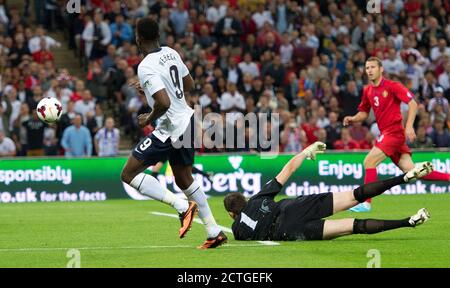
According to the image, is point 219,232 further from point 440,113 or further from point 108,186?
point 440,113

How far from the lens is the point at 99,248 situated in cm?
1291

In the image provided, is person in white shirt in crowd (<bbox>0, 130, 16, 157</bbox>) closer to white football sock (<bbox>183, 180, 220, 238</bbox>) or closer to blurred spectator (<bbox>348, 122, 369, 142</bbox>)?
blurred spectator (<bbox>348, 122, 369, 142</bbox>)

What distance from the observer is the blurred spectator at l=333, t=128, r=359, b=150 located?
2542 cm

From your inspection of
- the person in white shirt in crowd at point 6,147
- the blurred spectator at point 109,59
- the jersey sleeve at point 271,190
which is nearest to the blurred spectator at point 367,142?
the blurred spectator at point 109,59

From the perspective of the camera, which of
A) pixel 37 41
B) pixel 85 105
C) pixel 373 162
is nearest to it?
pixel 373 162

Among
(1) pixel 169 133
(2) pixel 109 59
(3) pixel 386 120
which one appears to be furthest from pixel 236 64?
(1) pixel 169 133

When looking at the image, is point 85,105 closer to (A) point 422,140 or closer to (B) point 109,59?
(B) point 109,59

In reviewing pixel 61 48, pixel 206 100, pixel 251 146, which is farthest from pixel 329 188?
pixel 61 48

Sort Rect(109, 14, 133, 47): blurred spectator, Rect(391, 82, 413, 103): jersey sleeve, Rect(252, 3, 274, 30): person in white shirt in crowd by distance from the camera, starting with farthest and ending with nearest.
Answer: Rect(252, 3, 274, 30): person in white shirt in crowd
Rect(109, 14, 133, 47): blurred spectator
Rect(391, 82, 413, 103): jersey sleeve

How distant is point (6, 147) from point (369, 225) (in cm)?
1392

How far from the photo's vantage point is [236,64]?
93.1ft

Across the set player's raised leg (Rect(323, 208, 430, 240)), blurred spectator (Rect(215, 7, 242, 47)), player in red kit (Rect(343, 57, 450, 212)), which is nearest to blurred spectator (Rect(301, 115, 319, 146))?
blurred spectator (Rect(215, 7, 242, 47))

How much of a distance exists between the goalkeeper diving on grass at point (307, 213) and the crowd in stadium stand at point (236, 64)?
39.6 ft

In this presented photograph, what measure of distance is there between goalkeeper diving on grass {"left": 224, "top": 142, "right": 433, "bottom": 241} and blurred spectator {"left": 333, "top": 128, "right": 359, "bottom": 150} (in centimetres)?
1248
